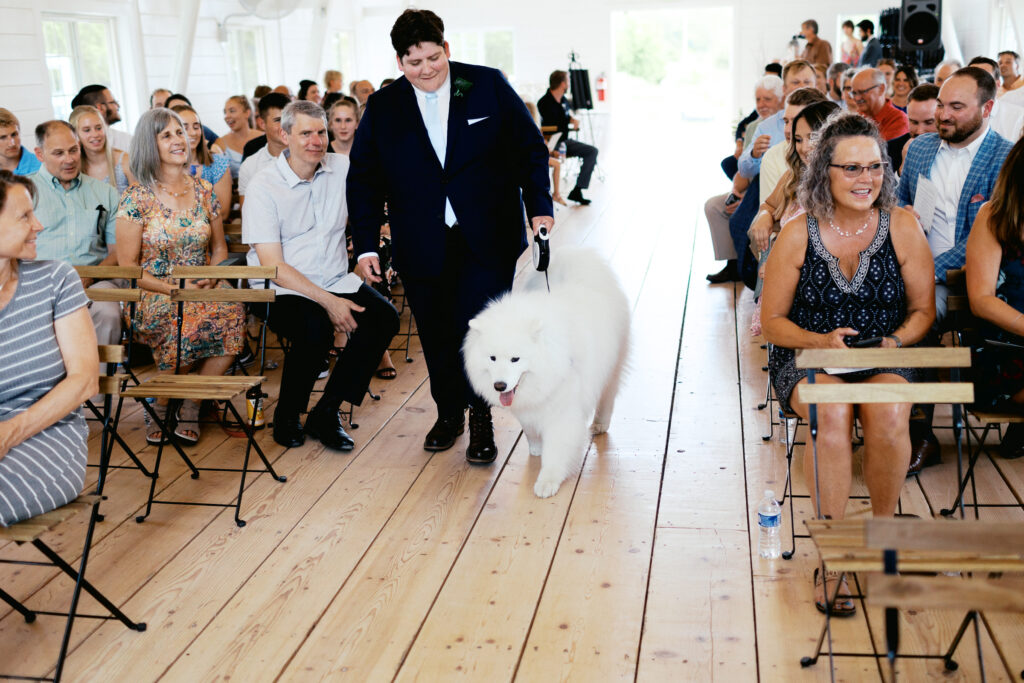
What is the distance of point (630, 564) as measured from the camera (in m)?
2.77

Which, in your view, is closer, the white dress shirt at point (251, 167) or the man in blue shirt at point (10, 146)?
the man in blue shirt at point (10, 146)

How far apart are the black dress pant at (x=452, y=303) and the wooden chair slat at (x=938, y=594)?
208 centimetres

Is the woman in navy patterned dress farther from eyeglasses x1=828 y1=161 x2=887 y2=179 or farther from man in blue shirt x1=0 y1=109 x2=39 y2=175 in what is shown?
man in blue shirt x1=0 y1=109 x2=39 y2=175

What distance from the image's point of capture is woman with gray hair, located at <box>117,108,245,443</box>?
152 inches

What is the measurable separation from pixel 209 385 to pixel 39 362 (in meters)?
0.80

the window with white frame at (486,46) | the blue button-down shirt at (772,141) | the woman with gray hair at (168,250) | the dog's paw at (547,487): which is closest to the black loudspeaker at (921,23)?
the blue button-down shirt at (772,141)

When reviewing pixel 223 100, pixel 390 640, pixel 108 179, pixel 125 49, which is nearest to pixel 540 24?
pixel 223 100

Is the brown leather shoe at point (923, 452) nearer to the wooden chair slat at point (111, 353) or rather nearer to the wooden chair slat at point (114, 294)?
the wooden chair slat at point (111, 353)

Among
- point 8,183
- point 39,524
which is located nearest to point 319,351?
point 8,183

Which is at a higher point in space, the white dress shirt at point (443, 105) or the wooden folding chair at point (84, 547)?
the white dress shirt at point (443, 105)

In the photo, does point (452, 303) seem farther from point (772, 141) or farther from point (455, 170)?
point (772, 141)

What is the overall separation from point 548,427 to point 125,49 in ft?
25.7

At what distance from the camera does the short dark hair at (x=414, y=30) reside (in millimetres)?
3170

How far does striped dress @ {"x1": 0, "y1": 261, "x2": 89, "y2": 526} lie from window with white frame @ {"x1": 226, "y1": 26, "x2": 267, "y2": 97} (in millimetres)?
9481
